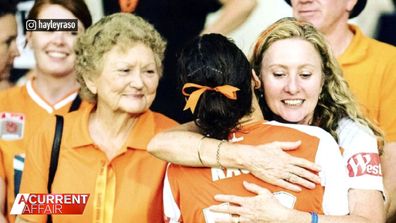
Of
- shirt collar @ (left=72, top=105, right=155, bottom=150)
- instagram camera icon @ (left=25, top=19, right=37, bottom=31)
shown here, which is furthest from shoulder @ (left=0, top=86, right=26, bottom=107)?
shirt collar @ (left=72, top=105, right=155, bottom=150)

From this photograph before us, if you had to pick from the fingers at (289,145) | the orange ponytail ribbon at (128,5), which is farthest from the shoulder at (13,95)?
the fingers at (289,145)

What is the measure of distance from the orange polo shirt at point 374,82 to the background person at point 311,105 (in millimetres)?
456

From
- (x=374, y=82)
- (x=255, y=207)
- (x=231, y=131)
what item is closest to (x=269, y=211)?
(x=255, y=207)

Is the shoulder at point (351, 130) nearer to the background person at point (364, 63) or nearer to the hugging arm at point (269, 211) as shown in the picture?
the hugging arm at point (269, 211)

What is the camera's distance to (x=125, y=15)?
344 cm

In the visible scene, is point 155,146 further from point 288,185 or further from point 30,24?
point 30,24

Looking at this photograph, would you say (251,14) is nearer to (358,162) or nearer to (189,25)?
(189,25)

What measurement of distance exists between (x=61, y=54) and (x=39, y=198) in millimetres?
847

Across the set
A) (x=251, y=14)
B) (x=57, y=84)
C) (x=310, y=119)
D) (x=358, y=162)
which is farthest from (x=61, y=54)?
(x=358, y=162)

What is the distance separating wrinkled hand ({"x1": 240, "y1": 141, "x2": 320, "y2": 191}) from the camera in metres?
2.79

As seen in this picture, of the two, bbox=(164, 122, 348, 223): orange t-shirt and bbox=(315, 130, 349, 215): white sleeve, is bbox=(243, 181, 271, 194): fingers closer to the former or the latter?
bbox=(164, 122, 348, 223): orange t-shirt

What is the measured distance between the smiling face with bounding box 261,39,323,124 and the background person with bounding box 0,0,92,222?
1.15 m

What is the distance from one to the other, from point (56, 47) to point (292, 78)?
4.52 ft

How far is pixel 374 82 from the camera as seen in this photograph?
3688mm
